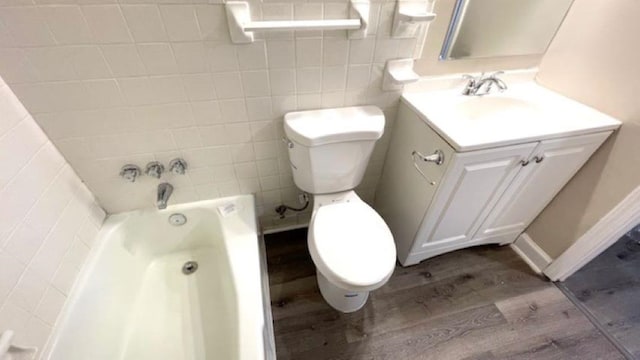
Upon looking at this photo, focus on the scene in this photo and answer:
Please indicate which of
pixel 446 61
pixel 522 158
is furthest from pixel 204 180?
pixel 522 158

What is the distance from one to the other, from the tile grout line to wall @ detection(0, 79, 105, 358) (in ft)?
Result: 7.22

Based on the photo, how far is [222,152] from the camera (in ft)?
3.87

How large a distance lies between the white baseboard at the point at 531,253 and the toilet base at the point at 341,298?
3.25 feet

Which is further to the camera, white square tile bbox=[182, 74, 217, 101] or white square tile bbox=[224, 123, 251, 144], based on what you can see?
white square tile bbox=[224, 123, 251, 144]

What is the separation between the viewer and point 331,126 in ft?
3.52

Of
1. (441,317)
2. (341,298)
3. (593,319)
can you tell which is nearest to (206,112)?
(341,298)

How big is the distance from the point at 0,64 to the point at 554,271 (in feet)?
7.93

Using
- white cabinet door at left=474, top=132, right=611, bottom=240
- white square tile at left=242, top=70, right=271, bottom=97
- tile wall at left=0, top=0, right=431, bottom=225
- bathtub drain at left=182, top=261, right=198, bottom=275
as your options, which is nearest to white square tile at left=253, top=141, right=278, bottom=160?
tile wall at left=0, top=0, right=431, bottom=225

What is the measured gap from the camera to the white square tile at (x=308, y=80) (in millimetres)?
1040

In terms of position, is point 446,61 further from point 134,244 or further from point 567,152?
point 134,244

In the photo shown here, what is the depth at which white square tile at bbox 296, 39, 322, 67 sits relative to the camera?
972 mm

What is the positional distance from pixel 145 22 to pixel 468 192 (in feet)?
4.31

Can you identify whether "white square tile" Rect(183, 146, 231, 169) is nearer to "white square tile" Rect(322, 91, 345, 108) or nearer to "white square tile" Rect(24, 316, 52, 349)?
"white square tile" Rect(322, 91, 345, 108)

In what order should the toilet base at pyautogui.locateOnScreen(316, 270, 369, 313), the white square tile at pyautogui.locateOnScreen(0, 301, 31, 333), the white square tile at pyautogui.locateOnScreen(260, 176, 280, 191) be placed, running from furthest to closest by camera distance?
the white square tile at pyautogui.locateOnScreen(260, 176, 280, 191), the toilet base at pyautogui.locateOnScreen(316, 270, 369, 313), the white square tile at pyautogui.locateOnScreen(0, 301, 31, 333)
